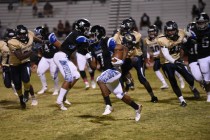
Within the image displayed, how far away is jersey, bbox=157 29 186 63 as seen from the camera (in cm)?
863

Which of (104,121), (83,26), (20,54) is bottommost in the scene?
(104,121)

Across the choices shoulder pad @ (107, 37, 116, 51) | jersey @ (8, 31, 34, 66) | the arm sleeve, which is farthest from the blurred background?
shoulder pad @ (107, 37, 116, 51)

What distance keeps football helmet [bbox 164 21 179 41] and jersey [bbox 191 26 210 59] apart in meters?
0.56

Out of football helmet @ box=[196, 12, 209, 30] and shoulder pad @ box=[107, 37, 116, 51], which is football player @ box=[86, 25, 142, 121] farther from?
football helmet @ box=[196, 12, 209, 30]

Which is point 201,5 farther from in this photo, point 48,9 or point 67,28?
point 48,9

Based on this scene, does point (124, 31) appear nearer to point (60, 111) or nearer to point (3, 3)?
point (60, 111)

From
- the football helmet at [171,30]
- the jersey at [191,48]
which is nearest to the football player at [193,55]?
the jersey at [191,48]

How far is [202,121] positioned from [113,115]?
193cm

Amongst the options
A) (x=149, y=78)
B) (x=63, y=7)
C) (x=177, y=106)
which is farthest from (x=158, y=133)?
(x=63, y=7)

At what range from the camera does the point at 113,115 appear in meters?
8.00

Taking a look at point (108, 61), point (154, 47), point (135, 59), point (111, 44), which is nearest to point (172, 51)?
point (135, 59)

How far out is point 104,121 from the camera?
747 centimetres

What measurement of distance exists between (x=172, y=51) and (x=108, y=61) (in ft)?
6.81

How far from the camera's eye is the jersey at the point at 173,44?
8.63 metres
